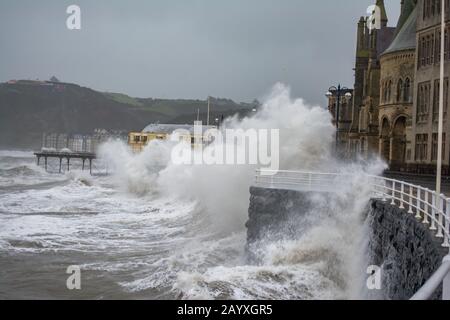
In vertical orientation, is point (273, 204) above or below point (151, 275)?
above

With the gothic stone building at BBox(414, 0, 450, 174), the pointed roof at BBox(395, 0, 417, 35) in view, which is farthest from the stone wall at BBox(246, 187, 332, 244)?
the pointed roof at BBox(395, 0, 417, 35)

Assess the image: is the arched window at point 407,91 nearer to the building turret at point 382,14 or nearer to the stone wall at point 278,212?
the building turret at point 382,14

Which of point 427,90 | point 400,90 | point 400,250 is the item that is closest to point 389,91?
point 400,90

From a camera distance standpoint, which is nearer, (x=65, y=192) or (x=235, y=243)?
(x=235, y=243)

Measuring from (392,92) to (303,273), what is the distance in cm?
2489

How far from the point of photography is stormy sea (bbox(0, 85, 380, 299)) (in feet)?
49.5

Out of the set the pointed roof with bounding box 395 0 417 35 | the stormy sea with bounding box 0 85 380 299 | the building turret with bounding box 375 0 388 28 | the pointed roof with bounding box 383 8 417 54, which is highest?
the building turret with bounding box 375 0 388 28

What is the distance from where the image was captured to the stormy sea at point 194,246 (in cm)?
1510

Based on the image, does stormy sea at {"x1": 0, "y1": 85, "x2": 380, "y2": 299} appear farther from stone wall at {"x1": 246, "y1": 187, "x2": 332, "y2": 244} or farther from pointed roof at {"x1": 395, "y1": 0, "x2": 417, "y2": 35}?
pointed roof at {"x1": 395, "y1": 0, "x2": 417, "y2": 35}

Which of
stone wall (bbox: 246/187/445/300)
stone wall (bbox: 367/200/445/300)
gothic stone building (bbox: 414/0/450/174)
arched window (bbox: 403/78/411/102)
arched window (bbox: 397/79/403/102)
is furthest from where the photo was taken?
arched window (bbox: 397/79/403/102)

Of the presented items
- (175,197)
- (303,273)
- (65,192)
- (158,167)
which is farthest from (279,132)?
(158,167)

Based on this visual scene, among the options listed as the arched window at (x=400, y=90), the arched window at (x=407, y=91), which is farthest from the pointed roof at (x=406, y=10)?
the arched window at (x=407, y=91)
